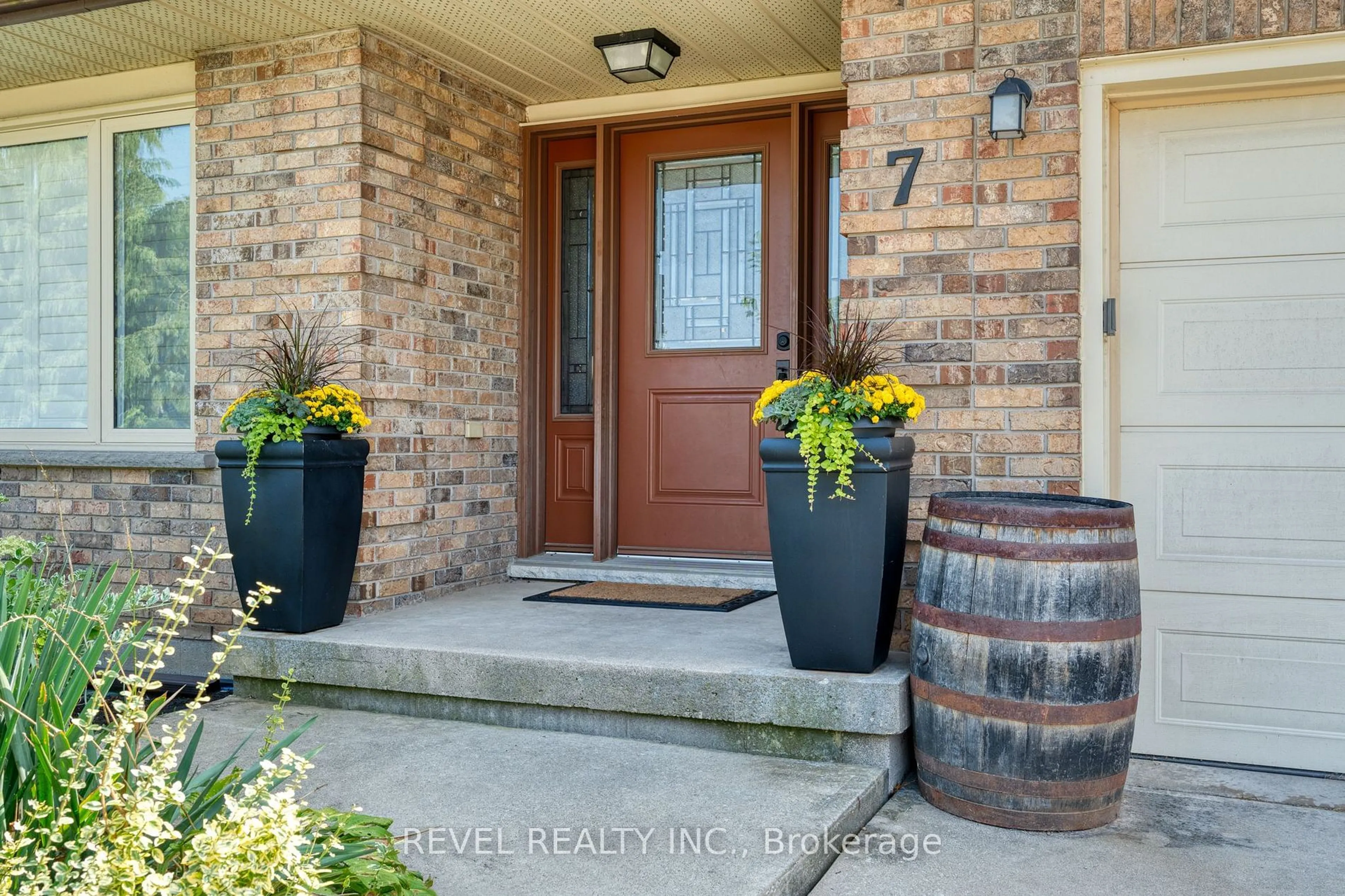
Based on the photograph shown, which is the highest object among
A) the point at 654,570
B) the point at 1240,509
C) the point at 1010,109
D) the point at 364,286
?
the point at 1010,109

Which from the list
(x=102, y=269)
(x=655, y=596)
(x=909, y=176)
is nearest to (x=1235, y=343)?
(x=909, y=176)

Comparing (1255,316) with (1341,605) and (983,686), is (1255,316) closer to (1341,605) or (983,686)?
(1341,605)

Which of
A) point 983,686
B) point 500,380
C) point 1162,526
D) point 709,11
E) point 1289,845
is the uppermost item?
point 709,11

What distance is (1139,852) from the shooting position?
2352 millimetres

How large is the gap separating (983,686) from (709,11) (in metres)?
2.52

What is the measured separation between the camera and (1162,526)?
3098 mm

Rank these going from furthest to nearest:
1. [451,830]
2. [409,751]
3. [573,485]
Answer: [573,485] < [409,751] < [451,830]

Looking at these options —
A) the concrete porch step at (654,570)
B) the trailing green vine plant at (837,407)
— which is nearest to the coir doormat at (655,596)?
the concrete porch step at (654,570)

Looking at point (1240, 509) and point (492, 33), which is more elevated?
point (492, 33)

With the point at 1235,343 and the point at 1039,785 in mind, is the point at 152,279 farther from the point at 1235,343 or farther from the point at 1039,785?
the point at 1235,343

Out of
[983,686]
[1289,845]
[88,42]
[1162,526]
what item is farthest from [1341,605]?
[88,42]

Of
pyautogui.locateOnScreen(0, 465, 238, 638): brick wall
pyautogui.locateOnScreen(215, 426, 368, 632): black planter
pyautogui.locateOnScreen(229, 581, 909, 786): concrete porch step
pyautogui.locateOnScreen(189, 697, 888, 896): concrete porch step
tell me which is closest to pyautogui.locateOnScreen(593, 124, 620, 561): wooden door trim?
pyautogui.locateOnScreen(229, 581, 909, 786): concrete porch step

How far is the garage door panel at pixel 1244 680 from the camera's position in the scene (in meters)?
2.94

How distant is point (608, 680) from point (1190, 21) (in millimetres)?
2434
